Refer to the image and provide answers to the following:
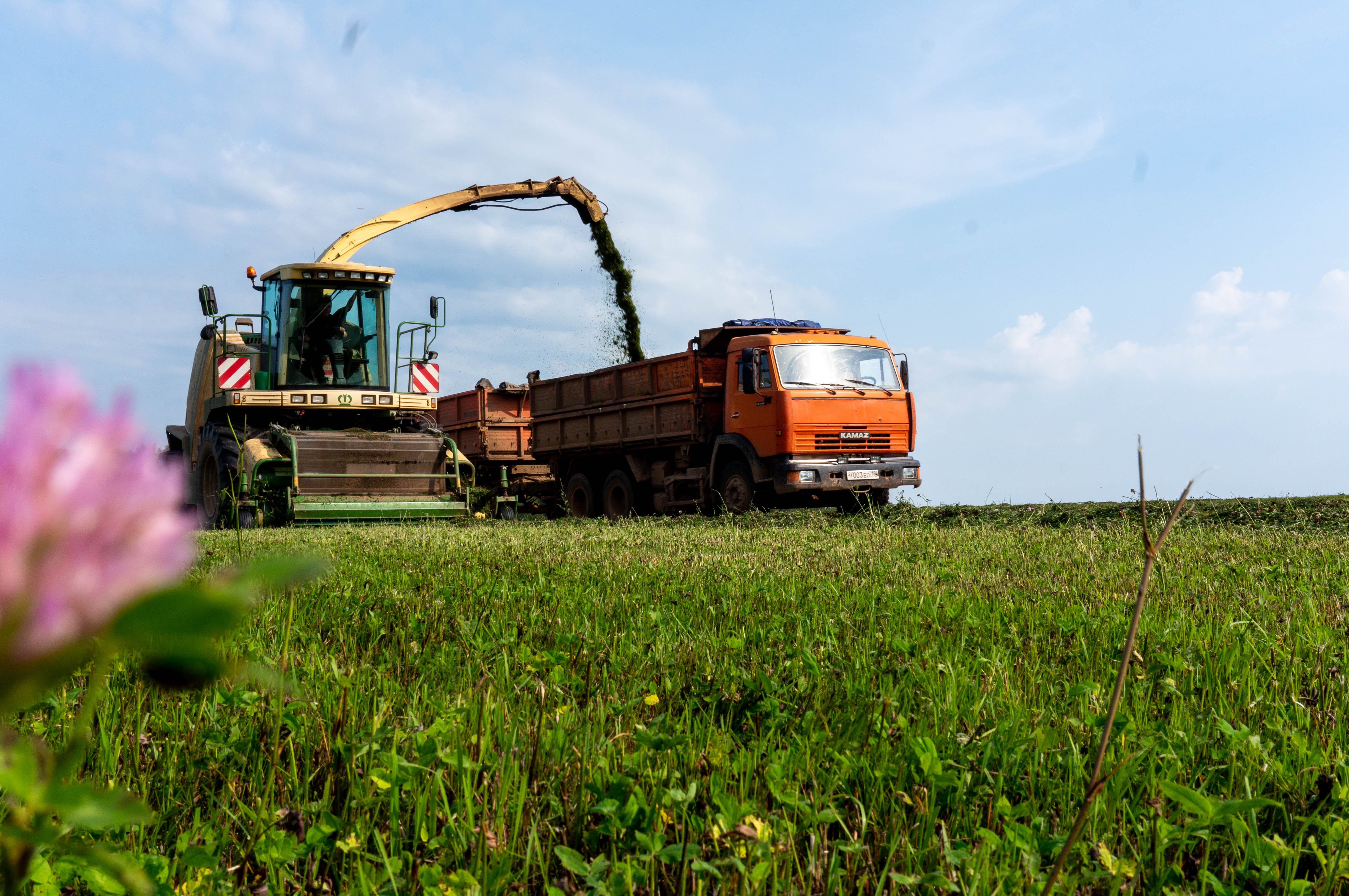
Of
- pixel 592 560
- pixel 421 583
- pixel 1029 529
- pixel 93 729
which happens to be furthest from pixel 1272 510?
pixel 93 729

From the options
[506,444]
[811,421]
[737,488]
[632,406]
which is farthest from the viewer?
[506,444]

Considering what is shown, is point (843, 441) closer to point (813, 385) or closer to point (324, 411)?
point (813, 385)

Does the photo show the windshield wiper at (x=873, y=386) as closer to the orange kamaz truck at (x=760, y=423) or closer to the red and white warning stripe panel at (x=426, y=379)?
the orange kamaz truck at (x=760, y=423)

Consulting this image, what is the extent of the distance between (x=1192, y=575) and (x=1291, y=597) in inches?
28.0

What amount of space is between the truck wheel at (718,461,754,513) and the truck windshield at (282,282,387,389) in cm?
566

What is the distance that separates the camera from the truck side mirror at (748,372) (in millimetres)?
15086

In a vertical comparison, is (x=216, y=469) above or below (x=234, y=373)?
below

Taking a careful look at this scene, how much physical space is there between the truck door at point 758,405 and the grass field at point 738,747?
401 inches

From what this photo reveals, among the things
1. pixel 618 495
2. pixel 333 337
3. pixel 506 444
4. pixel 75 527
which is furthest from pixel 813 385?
pixel 75 527

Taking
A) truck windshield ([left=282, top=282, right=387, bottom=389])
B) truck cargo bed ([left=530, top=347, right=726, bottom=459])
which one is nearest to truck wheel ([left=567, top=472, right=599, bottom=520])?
truck cargo bed ([left=530, top=347, right=726, bottom=459])

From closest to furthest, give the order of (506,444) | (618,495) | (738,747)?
1. (738,747)
2. (618,495)
3. (506,444)

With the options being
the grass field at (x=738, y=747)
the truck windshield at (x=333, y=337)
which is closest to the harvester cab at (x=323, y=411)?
the truck windshield at (x=333, y=337)

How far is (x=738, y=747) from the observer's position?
2.50m

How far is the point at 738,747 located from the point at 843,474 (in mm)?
12768
